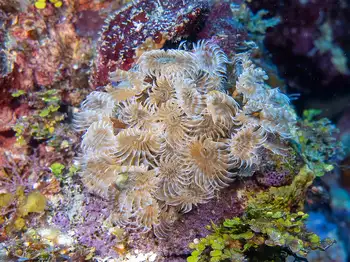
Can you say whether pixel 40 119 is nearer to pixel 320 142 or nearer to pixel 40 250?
pixel 40 250

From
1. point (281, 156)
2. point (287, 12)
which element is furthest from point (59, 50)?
point (287, 12)

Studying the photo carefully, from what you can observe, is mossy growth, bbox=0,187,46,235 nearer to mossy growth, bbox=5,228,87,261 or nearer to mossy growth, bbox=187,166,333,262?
Answer: mossy growth, bbox=5,228,87,261

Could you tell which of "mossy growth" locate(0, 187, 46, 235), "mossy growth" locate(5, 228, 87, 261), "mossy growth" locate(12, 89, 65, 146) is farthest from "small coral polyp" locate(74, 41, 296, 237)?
"mossy growth" locate(12, 89, 65, 146)

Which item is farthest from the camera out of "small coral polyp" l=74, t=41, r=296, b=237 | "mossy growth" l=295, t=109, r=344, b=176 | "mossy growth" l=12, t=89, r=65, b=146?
"mossy growth" l=295, t=109, r=344, b=176

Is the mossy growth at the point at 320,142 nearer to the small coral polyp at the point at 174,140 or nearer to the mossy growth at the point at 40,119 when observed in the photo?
the small coral polyp at the point at 174,140

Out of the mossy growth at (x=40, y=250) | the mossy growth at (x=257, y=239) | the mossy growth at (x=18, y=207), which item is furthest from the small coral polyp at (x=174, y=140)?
the mossy growth at (x=18, y=207)

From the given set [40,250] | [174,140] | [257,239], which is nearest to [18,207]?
[40,250]

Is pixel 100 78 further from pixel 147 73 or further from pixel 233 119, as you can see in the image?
pixel 233 119
